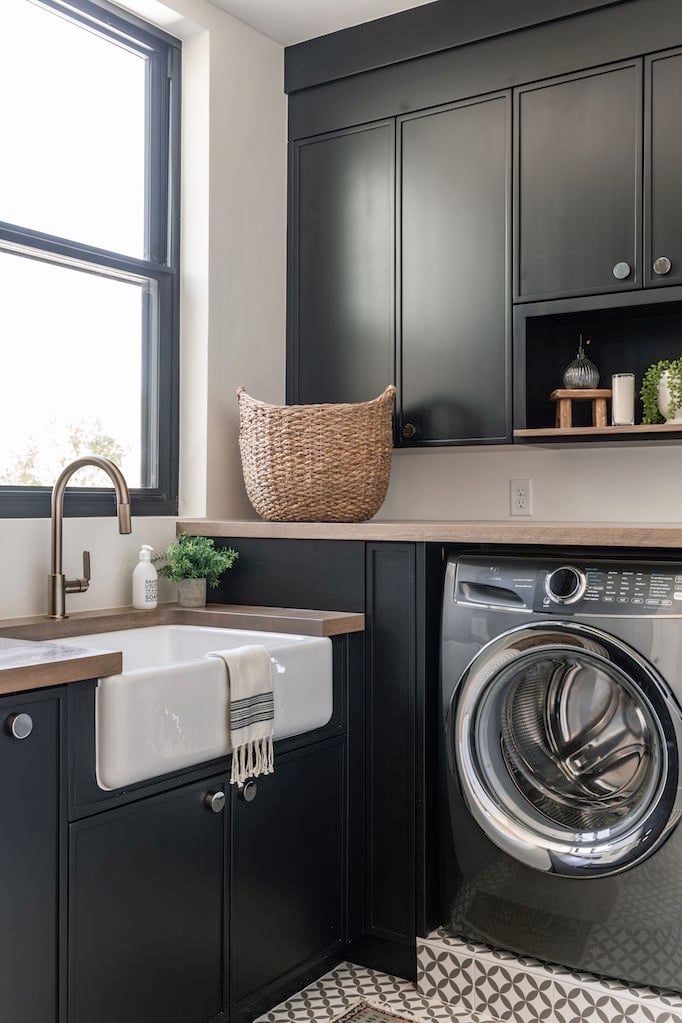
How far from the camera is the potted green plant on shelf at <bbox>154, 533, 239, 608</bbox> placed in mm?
2576

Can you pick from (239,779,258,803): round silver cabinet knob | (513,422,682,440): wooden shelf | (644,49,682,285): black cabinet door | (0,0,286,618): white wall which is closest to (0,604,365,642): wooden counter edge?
(0,0,286,618): white wall

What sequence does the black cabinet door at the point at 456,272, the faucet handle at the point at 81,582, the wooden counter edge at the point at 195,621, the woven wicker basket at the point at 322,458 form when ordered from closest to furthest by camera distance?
the wooden counter edge at the point at 195,621
the faucet handle at the point at 81,582
the woven wicker basket at the point at 322,458
the black cabinet door at the point at 456,272

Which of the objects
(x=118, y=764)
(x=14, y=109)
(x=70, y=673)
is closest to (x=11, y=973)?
(x=118, y=764)

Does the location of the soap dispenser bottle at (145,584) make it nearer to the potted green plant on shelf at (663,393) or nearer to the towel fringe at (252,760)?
the towel fringe at (252,760)

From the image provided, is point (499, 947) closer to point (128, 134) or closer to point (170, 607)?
point (170, 607)

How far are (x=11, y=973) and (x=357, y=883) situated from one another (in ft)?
3.36

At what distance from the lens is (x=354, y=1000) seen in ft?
7.33

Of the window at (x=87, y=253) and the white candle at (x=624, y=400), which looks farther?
the white candle at (x=624, y=400)

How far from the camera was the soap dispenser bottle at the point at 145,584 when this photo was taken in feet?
8.29

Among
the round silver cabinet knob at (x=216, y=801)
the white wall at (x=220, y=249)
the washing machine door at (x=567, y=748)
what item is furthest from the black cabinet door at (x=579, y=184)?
the round silver cabinet knob at (x=216, y=801)

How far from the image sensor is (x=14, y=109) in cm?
241

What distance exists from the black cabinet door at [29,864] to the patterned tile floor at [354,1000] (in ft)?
2.40

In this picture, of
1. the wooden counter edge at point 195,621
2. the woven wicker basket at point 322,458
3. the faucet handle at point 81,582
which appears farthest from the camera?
the woven wicker basket at point 322,458

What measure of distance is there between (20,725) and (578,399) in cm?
176
